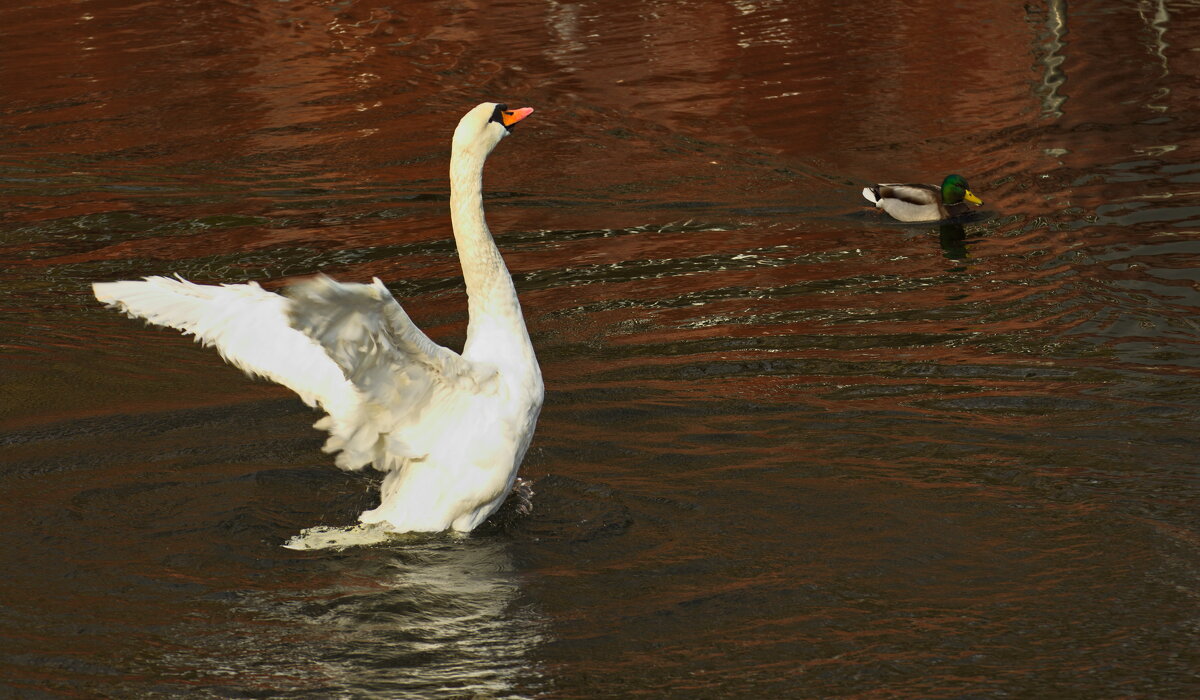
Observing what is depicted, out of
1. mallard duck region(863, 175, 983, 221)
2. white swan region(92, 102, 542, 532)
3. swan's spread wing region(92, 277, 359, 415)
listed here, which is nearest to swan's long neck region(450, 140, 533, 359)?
white swan region(92, 102, 542, 532)

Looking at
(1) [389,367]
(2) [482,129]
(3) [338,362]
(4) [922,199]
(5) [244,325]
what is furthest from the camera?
(4) [922,199]

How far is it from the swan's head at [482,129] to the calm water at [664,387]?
190cm

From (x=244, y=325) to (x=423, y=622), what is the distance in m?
1.71

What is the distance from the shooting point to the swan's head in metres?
7.03

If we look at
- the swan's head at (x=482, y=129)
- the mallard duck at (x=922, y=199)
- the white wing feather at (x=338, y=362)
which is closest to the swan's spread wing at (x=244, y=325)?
the white wing feather at (x=338, y=362)

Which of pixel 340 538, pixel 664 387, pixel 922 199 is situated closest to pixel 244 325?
pixel 340 538

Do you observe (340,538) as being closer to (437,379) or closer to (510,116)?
(437,379)

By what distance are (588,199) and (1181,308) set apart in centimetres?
561

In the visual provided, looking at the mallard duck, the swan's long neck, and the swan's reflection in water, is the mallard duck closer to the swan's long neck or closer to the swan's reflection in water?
the swan's long neck

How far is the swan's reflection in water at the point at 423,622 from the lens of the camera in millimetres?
5941

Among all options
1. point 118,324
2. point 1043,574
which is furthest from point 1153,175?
point 118,324

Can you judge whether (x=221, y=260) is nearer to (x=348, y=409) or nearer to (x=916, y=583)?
(x=348, y=409)

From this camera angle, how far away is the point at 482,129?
7066mm

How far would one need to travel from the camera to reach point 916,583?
6.55m
